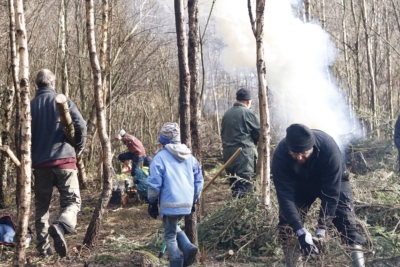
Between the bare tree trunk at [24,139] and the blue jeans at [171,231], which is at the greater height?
the bare tree trunk at [24,139]

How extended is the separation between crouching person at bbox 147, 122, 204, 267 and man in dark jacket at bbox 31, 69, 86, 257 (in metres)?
1.11

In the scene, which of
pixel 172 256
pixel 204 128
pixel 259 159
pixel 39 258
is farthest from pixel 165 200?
pixel 204 128

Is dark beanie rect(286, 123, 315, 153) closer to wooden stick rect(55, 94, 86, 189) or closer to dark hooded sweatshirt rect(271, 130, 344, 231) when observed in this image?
dark hooded sweatshirt rect(271, 130, 344, 231)

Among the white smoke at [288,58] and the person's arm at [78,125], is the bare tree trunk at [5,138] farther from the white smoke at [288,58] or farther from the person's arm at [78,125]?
the person's arm at [78,125]

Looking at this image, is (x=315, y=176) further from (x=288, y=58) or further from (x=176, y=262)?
(x=288, y=58)

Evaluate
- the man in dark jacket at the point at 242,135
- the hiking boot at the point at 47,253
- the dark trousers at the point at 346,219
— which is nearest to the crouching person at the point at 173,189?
the dark trousers at the point at 346,219

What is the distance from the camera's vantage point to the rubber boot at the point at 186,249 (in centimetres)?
527

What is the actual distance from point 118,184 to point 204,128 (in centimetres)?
1125

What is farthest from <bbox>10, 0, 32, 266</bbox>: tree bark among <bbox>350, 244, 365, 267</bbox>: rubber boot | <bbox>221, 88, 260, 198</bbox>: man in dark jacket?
<bbox>221, 88, 260, 198</bbox>: man in dark jacket

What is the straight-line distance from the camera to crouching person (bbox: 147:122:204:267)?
522 cm

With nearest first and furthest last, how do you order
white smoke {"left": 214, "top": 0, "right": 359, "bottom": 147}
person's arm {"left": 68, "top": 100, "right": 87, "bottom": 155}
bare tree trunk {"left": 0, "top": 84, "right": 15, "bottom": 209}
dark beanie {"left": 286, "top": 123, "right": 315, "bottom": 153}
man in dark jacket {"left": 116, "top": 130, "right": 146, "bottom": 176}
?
dark beanie {"left": 286, "top": 123, "right": 315, "bottom": 153}, person's arm {"left": 68, "top": 100, "right": 87, "bottom": 155}, bare tree trunk {"left": 0, "top": 84, "right": 15, "bottom": 209}, man in dark jacket {"left": 116, "top": 130, "right": 146, "bottom": 176}, white smoke {"left": 214, "top": 0, "right": 359, "bottom": 147}

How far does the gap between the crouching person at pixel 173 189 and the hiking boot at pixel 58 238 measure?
3.38 ft

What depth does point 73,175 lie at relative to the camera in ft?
19.8

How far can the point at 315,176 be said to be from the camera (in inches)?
188
